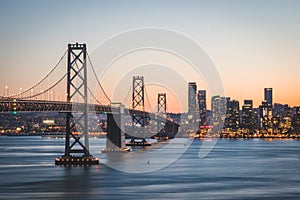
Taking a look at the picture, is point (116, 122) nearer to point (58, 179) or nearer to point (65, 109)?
point (65, 109)

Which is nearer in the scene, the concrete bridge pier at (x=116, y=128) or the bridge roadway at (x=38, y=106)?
the bridge roadway at (x=38, y=106)

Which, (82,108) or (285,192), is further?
(82,108)

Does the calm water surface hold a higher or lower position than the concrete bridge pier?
lower

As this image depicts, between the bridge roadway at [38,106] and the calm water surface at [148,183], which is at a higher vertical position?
the bridge roadway at [38,106]

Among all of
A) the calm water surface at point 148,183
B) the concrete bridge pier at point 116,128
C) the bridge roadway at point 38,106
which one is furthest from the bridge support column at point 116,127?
the calm water surface at point 148,183

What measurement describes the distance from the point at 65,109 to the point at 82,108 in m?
1.62

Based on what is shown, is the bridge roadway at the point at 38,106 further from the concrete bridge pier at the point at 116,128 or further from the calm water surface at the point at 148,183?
the concrete bridge pier at the point at 116,128

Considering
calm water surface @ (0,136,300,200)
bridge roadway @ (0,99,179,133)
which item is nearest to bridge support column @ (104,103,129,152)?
bridge roadway @ (0,99,179,133)

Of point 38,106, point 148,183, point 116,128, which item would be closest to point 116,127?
point 116,128

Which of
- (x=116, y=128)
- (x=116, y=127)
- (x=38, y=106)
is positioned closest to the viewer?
(x=38, y=106)

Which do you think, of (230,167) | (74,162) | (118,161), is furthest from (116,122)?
(74,162)

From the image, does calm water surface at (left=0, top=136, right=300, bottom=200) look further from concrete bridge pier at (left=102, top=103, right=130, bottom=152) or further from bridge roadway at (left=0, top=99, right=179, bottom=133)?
concrete bridge pier at (left=102, top=103, right=130, bottom=152)

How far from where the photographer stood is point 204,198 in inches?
1692

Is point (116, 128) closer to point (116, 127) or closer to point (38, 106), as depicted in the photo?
point (116, 127)
